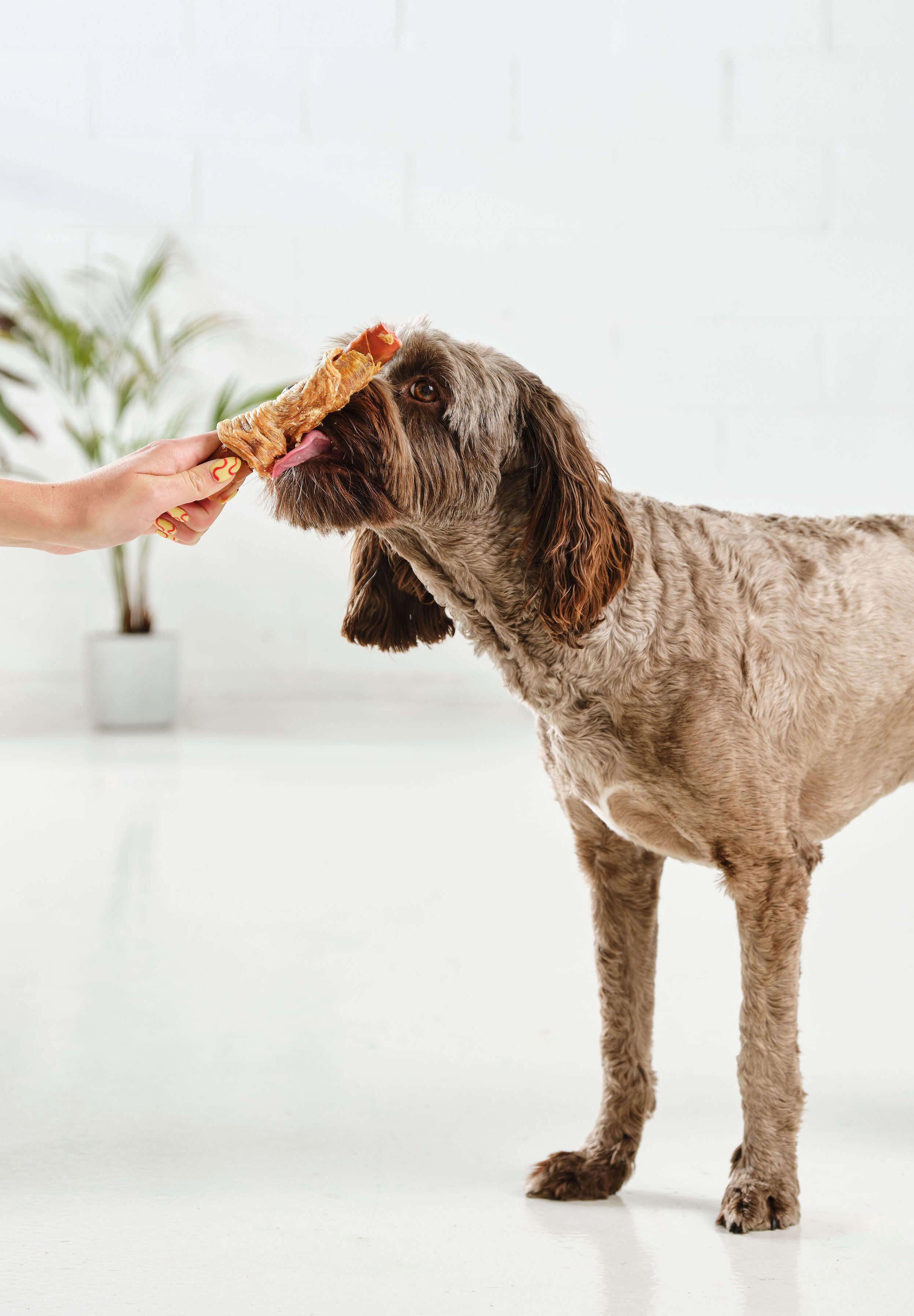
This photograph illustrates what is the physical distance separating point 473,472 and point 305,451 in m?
0.25

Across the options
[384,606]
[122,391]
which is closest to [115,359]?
[122,391]

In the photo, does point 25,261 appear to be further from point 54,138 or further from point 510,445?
point 510,445

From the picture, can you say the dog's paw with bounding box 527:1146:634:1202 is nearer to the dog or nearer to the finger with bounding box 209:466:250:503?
the dog

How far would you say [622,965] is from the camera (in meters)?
2.14

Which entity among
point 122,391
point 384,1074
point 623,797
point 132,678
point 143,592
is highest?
point 122,391

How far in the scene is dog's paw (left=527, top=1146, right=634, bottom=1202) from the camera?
6.58 ft

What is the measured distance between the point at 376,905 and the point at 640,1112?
1.50 meters

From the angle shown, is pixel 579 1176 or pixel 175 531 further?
pixel 579 1176

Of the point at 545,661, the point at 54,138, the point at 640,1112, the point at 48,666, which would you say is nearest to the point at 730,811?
the point at 545,661

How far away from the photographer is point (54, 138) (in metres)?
6.77

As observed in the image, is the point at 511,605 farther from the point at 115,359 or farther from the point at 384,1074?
the point at 115,359

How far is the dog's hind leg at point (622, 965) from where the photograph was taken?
2.11 meters

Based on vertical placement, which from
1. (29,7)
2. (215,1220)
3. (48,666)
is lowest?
(48,666)

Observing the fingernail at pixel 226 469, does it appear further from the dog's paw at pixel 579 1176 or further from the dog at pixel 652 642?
the dog's paw at pixel 579 1176
